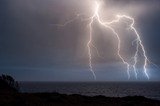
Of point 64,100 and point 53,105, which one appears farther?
point 64,100

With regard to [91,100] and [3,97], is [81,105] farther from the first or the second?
[3,97]

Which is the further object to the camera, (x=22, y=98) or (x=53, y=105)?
(x=22, y=98)

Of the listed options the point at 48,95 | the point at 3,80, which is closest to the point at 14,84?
the point at 3,80

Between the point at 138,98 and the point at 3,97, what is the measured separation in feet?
61.1

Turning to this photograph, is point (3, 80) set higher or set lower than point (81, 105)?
higher

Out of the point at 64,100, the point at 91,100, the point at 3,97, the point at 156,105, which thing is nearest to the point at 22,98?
the point at 3,97

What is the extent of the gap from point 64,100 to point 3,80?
34174 millimetres

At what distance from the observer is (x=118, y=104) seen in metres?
45.2

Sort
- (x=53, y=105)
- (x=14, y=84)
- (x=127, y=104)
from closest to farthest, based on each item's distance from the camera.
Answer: (x=53, y=105) → (x=127, y=104) → (x=14, y=84)

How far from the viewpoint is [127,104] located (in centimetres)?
4419

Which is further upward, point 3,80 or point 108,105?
point 3,80

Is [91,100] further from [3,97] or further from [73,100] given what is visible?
[3,97]

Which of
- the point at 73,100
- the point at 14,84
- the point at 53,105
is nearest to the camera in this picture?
the point at 53,105

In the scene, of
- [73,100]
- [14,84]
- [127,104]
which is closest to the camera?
[127,104]
